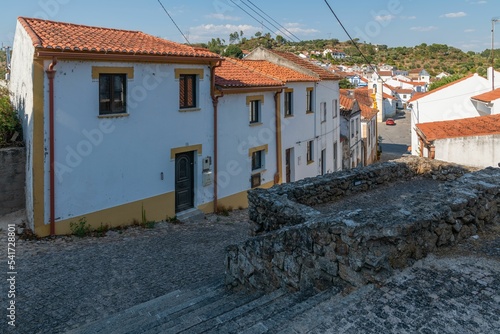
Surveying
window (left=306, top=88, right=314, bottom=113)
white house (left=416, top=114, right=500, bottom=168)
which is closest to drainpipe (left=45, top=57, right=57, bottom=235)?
window (left=306, top=88, right=314, bottom=113)

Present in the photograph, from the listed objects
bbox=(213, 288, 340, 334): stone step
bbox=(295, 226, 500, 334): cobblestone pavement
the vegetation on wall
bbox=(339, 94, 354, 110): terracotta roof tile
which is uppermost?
bbox=(339, 94, 354, 110): terracotta roof tile

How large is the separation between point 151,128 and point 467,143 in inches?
468

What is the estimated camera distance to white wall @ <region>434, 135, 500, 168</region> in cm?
1524

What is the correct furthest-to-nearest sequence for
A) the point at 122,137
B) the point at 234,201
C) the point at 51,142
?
1. the point at 234,201
2. the point at 122,137
3. the point at 51,142

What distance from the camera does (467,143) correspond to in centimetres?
1577

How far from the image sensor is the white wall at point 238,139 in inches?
571

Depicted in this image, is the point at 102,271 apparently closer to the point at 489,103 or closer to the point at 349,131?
the point at 349,131

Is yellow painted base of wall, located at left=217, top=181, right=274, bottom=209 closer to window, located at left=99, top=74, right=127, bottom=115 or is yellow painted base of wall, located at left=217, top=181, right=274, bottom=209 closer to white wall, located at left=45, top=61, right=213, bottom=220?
white wall, located at left=45, top=61, right=213, bottom=220

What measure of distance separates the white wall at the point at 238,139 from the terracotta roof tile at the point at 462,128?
6.67 metres

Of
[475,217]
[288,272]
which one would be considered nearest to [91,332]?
[288,272]

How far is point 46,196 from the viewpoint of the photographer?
992cm

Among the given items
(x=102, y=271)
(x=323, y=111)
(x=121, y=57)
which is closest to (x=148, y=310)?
(x=102, y=271)

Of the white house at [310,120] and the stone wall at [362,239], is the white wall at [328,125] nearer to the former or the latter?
the white house at [310,120]

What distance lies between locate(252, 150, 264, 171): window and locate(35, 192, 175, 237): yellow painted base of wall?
4334 mm
